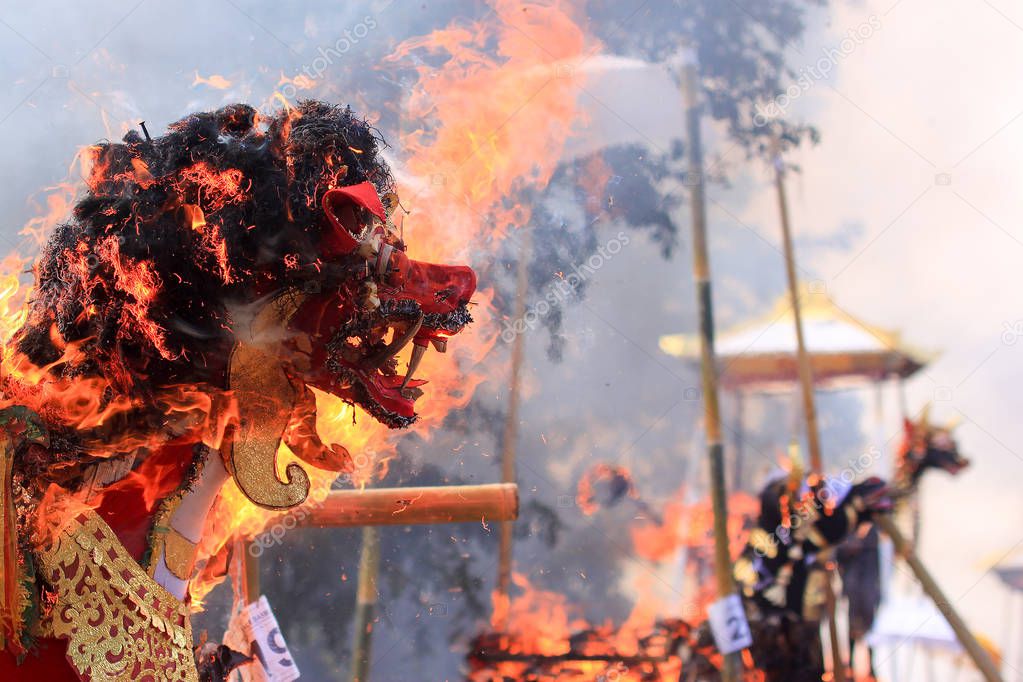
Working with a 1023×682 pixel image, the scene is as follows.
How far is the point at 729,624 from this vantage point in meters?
5.26

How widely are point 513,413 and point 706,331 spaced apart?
52.8 inches

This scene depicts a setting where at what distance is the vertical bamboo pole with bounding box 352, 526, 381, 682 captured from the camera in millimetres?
5359

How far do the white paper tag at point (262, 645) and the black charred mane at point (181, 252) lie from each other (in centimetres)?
202

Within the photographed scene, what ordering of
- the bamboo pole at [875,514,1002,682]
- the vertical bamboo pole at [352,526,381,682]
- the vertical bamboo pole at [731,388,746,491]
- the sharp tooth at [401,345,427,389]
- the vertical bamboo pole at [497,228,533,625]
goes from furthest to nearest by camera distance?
the vertical bamboo pole at [731,388,746,491] → the vertical bamboo pole at [352,526,381,682] → the vertical bamboo pole at [497,228,533,625] → the bamboo pole at [875,514,1002,682] → the sharp tooth at [401,345,427,389]

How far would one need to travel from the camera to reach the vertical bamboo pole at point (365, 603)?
536 centimetres

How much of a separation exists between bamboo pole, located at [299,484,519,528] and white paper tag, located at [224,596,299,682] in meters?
0.47

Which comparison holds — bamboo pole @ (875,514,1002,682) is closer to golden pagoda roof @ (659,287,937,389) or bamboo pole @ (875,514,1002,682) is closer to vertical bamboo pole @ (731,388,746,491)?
vertical bamboo pole @ (731,388,746,491)

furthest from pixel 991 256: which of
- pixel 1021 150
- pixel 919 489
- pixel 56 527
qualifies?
pixel 56 527

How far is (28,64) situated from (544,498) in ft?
12.2

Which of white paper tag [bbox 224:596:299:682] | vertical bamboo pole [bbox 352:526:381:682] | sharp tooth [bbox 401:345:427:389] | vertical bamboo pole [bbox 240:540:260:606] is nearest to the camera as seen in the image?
sharp tooth [bbox 401:345:427:389]

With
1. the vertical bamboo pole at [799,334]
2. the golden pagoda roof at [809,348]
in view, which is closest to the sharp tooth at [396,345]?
the golden pagoda roof at [809,348]

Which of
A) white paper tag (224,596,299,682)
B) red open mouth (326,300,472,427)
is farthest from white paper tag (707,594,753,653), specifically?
red open mouth (326,300,472,427)

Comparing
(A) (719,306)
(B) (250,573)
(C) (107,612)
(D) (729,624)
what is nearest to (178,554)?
(C) (107,612)

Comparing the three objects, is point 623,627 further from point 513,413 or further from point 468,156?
point 468,156
